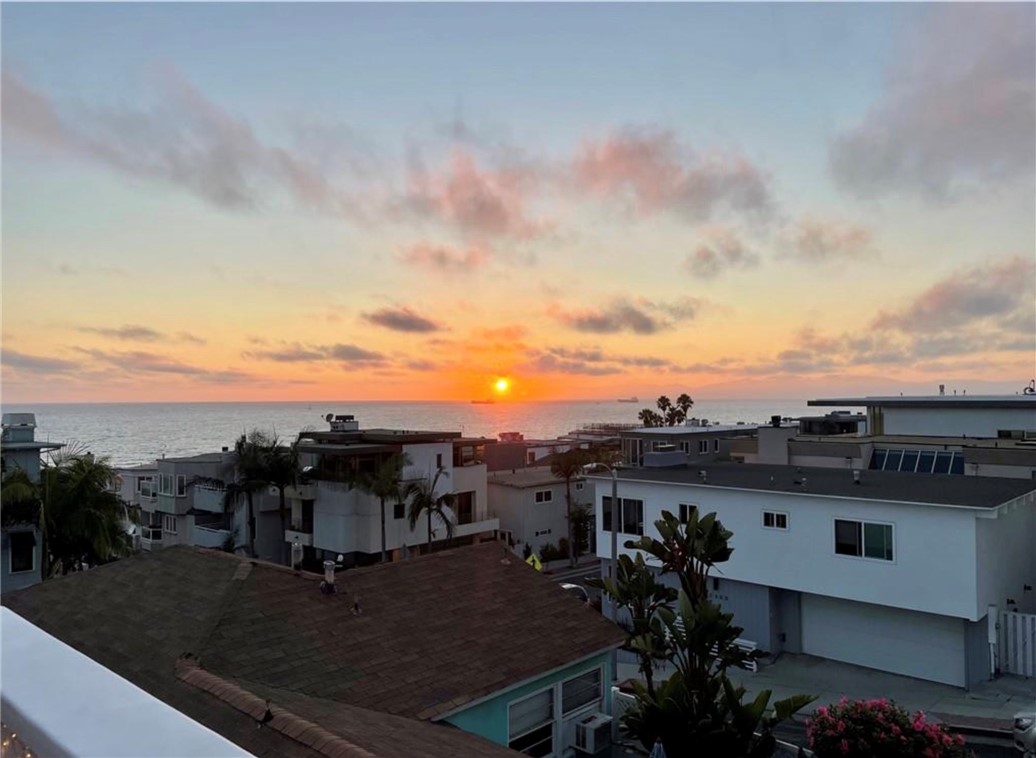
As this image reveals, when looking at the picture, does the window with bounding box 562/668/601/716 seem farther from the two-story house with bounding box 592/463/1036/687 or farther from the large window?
the large window

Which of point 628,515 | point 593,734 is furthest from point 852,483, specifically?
point 593,734

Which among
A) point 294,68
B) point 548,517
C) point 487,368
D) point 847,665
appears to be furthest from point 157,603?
point 487,368

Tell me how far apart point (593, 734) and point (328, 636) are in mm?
5594

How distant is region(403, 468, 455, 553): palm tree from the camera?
125ft

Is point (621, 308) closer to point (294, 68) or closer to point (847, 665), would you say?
point (847, 665)

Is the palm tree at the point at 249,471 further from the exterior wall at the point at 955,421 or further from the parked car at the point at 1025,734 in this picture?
the exterior wall at the point at 955,421

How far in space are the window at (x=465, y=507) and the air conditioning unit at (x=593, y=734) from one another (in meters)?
29.3

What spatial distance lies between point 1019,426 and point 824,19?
112ft

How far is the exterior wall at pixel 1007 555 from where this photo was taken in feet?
67.7

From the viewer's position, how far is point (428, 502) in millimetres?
38188

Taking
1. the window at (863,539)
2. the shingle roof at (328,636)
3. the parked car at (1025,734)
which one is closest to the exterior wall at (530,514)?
the window at (863,539)

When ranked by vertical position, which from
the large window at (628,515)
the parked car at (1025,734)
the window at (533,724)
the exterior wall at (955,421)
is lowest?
the parked car at (1025,734)

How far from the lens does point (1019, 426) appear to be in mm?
38594

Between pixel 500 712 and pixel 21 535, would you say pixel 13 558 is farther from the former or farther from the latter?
pixel 500 712
